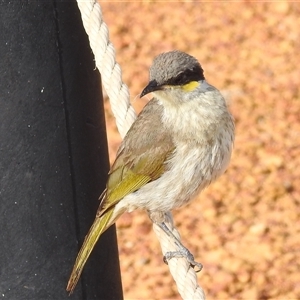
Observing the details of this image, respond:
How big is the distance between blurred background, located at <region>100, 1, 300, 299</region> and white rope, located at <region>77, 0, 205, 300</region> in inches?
119

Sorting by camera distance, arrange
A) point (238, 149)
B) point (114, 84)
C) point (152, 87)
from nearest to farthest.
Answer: point (114, 84), point (152, 87), point (238, 149)

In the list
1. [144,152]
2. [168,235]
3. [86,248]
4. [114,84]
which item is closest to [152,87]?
[144,152]

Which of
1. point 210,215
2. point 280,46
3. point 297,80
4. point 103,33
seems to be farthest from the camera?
point 280,46

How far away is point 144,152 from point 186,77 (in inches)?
15.2

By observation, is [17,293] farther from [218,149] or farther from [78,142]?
[218,149]

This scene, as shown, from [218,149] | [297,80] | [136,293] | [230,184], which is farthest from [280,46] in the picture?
[218,149]

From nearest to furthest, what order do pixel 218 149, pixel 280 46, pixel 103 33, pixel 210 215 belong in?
pixel 103 33, pixel 218 149, pixel 210 215, pixel 280 46

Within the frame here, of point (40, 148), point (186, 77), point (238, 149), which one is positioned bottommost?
point (238, 149)

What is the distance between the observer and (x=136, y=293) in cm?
614

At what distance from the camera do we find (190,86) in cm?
385

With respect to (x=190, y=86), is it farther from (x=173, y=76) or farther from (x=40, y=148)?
→ (x=40, y=148)

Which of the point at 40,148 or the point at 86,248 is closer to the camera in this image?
the point at 40,148

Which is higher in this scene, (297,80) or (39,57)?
(39,57)

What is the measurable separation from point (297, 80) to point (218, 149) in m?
4.04
